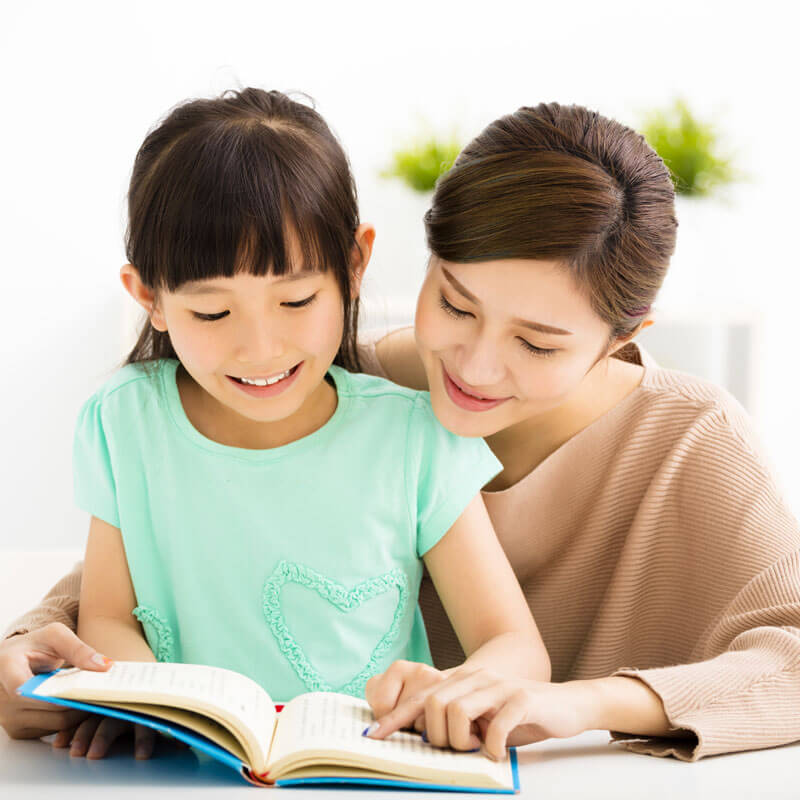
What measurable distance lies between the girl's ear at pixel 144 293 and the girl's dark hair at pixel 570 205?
0.32 meters

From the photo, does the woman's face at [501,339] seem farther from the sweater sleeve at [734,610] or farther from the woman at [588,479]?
the sweater sleeve at [734,610]

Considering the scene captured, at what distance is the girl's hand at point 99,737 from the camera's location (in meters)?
0.89

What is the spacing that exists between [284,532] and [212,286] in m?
0.32

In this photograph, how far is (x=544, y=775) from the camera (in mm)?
842

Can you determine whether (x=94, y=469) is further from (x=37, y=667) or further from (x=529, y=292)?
(x=529, y=292)

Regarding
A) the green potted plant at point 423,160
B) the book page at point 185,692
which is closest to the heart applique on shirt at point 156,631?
the book page at point 185,692

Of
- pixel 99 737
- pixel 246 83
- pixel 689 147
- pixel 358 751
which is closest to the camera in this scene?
pixel 358 751

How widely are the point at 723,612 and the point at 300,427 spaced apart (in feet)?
1.76

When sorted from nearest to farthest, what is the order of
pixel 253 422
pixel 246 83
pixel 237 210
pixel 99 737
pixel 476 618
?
pixel 99 737
pixel 237 210
pixel 476 618
pixel 253 422
pixel 246 83

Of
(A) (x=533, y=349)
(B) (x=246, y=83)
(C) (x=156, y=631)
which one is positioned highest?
(B) (x=246, y=83)

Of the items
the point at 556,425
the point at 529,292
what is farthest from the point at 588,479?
the point at 529,292

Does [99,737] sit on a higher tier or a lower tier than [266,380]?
lower

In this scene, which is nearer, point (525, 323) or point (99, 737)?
point (99, 737)

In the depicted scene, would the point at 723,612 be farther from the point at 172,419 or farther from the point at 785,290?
the point at 785,290
